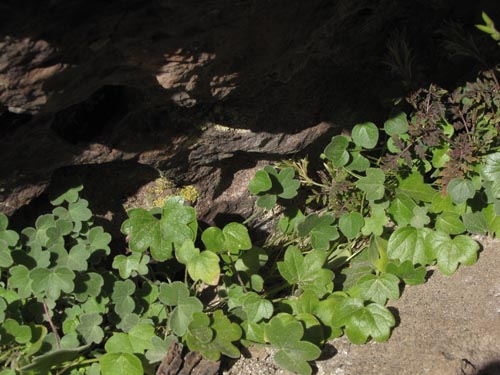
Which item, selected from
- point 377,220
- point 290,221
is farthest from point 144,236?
point 377,220

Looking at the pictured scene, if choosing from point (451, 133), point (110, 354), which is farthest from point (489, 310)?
point (110, 354)

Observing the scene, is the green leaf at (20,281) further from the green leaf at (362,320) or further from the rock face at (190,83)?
the green leaf at (362,320)

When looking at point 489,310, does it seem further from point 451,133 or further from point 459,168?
point 451,133

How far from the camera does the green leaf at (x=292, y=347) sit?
6.72 feet

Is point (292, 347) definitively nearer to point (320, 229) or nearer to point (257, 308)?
point (257, 308)

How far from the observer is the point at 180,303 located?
221 cm

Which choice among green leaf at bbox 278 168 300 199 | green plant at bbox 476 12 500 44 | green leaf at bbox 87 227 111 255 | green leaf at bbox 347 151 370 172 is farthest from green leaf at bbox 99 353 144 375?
green plant at bbox 476 12 500 44

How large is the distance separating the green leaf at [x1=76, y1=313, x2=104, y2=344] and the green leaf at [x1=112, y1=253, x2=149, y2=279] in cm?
19

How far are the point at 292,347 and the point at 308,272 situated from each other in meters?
0.36

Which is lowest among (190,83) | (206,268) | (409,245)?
(409,245)

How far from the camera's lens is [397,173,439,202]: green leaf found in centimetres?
246

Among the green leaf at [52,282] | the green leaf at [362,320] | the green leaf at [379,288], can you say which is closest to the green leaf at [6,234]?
the green leaf at [52,282]

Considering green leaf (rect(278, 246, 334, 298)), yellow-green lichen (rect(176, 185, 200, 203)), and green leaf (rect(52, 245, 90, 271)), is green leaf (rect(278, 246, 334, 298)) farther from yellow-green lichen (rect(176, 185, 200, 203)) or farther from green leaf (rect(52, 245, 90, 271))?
green leaf (rect(52, 245, 90, 271))

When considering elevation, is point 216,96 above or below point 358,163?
above
